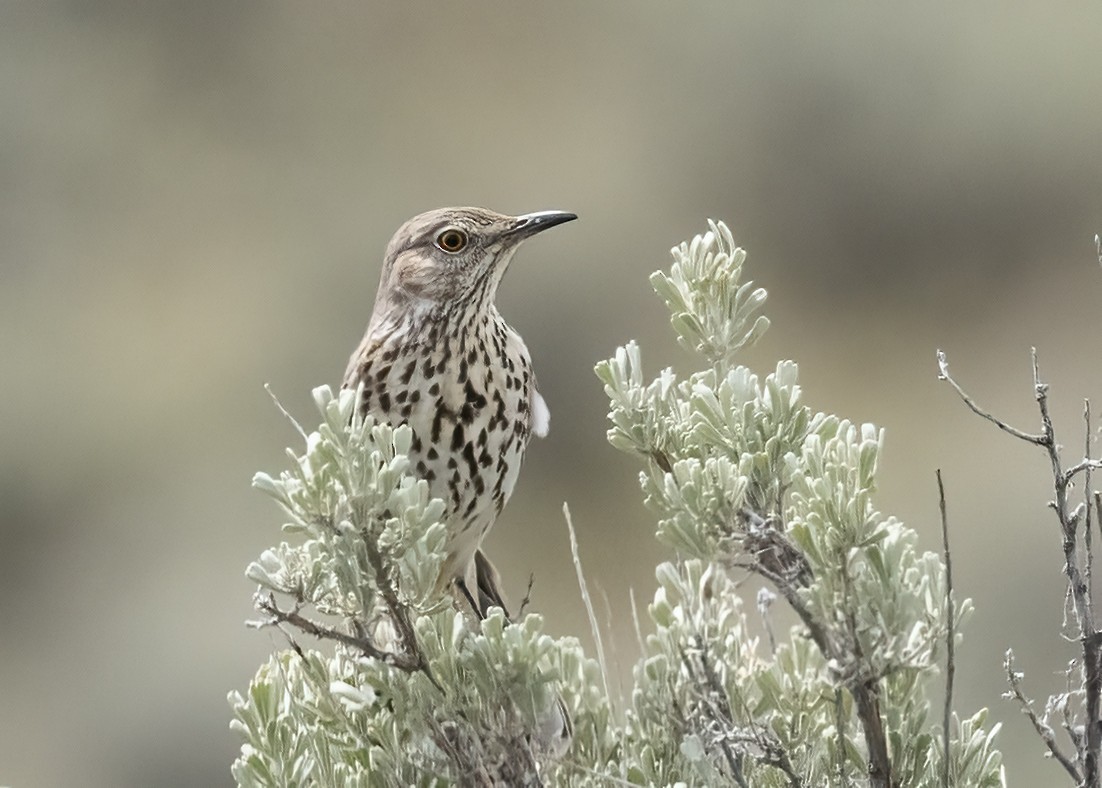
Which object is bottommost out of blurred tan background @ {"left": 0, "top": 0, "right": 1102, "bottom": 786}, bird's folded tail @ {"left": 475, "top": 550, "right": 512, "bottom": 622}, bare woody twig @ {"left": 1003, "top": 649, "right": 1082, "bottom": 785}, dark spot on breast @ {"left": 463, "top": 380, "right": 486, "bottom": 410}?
bare woody twig @ {"left": 1003, "top": 649, "right": 1082, "bottom": 785}

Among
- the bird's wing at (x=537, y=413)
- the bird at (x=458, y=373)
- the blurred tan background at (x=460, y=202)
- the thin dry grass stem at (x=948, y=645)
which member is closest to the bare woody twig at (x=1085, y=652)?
the thin dry grass stem at (x=948, y=645)

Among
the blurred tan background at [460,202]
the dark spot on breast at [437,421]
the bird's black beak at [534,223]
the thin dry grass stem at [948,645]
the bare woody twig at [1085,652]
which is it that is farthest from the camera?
the blurred tan background at [460,202]

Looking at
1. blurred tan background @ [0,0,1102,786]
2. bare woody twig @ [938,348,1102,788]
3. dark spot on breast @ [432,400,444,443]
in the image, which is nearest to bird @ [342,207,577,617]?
dark spot on breast @ [432,400,444,443]

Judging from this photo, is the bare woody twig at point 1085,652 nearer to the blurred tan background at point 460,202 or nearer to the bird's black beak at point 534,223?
the bird's black beak at point 534,223

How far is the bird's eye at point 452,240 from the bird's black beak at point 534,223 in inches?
4.4

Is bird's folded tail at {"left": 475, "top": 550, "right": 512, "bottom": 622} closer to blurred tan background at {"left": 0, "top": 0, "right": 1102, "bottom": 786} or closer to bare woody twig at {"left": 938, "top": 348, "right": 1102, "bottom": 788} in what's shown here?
bare woody twig at {"left": 938, "top": 348, "right": 1102, "bottom": 788}

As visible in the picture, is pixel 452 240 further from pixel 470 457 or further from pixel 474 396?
pixel 470 457

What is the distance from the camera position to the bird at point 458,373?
3.06m

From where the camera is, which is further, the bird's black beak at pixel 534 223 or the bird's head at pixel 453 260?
the bird's head at pixel 453 260

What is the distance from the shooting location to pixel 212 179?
1185 centimetres

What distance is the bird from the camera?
10.0 feet

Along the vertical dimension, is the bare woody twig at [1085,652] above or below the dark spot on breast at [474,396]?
below

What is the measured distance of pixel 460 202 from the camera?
10.4 metres

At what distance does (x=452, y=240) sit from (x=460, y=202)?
23.2ft
